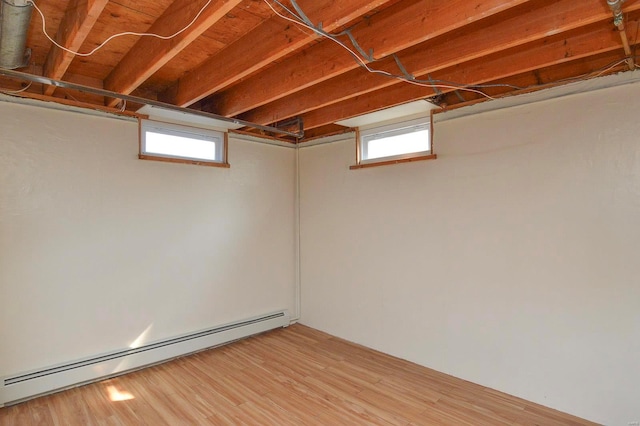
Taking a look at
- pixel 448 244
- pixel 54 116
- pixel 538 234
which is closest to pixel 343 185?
pixel 448 244

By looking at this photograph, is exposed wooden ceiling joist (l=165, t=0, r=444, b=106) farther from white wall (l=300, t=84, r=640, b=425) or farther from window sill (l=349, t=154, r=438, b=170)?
white wall (l=300, t=84, r=640, b=425)

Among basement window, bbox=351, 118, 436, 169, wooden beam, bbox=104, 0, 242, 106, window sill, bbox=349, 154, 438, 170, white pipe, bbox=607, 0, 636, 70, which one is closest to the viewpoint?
white pipe, bbox=607, 0, 636, 70

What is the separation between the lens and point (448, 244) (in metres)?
3.27

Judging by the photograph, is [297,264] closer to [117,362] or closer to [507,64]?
[117,362]

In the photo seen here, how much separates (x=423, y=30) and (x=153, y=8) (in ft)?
5.35

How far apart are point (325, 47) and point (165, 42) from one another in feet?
3.53

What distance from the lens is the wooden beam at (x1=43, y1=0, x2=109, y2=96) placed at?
5.59 feet

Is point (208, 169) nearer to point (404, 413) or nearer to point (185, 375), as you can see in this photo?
point (185, 375)

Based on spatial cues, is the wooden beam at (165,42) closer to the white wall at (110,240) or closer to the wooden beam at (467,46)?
the white wall at (110,240)

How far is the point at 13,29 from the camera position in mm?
1881

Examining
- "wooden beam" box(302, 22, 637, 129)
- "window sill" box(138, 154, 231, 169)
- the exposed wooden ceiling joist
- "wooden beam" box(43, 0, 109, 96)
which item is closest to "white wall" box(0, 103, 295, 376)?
"window sill" box(138, 154, 231, 169)

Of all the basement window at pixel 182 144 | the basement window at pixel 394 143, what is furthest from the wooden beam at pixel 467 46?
the basement window at pixel 394 143

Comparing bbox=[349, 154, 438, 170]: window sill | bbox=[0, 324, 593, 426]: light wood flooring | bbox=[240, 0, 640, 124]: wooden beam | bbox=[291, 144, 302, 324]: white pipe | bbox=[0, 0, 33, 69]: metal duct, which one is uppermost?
bbox=[240, 0, 640, 124]: wooden beam

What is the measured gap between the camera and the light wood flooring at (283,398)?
2.55 m
